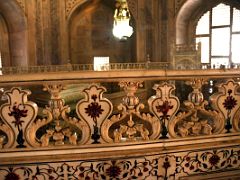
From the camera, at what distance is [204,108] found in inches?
82.8

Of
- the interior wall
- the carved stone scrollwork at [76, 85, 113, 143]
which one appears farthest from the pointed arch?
the carved stone scrollwork at [76, 85, 113, 143]

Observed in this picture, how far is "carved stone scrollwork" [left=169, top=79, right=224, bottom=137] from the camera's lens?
206 centimetres

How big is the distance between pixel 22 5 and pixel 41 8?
0.61 meters

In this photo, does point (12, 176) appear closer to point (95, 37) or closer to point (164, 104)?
point (164, 104)

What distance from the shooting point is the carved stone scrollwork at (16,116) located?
1.85m

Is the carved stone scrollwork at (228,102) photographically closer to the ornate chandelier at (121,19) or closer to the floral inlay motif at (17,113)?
the floral inlay motif at (17,113)

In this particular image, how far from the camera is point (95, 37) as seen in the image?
10398mm

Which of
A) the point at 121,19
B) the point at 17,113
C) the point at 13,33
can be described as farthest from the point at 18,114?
the point at 13,33

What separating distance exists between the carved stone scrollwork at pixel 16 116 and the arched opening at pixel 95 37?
27.2ft

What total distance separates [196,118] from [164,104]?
286 mm

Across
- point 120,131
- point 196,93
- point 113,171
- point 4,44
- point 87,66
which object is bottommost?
point 113,171

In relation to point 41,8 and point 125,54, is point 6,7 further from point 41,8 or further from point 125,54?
point 125,54

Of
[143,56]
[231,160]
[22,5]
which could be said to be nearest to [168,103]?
[231,160]

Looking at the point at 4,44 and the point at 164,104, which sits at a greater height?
the point at 4,44
